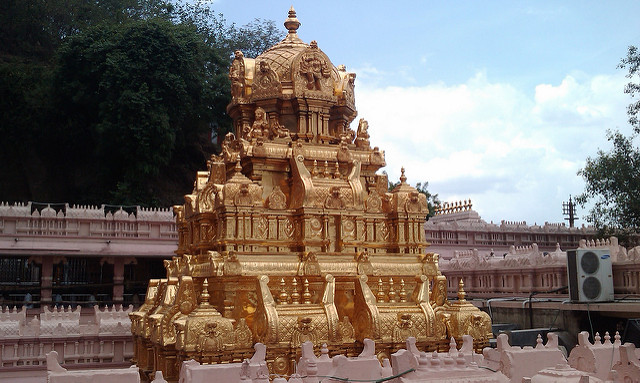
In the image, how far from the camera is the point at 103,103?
114 ft

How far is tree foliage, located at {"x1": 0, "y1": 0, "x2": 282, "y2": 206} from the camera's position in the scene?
34.5 m

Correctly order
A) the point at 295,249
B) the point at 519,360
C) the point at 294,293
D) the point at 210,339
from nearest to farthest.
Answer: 1. the point at 210,339
2. the point at 519,360
3. the point at 294,293
4. the point at 295,249

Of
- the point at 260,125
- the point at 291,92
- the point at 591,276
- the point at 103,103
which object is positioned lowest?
the point at 591,276

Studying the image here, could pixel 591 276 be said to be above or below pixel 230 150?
below

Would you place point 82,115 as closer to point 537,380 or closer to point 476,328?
point 476,328

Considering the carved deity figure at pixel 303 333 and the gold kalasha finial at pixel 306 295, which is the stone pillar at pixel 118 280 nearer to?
the gold kalasha finial at pixel 306 295

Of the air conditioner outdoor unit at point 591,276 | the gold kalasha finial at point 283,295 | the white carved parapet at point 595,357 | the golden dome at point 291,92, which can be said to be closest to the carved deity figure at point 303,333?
the gold kalasha finial at point 283,295

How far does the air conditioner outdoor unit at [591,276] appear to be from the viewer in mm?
13906

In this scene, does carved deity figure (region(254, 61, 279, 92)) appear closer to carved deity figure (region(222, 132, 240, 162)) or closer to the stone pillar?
carved deity figure (region(222, 132, 240, 162))

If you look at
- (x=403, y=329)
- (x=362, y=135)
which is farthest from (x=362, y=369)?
(x=362, y=135)

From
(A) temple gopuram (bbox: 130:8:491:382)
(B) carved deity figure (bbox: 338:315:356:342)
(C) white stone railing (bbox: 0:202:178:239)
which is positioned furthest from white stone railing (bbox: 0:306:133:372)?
(C) white stone railing (bbox: 0:202:178:239)

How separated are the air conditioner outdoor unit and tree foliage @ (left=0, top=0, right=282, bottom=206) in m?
25.4

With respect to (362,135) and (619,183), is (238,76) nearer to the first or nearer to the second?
(362,135)

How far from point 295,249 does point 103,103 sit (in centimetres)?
2782
